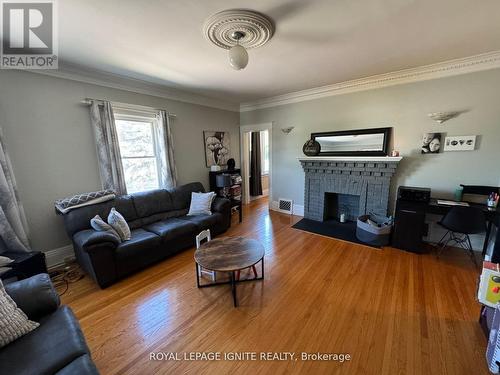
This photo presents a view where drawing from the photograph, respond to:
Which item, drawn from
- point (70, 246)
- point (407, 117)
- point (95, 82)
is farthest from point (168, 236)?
point (407, 117)

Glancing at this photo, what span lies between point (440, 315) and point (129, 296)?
2972mm

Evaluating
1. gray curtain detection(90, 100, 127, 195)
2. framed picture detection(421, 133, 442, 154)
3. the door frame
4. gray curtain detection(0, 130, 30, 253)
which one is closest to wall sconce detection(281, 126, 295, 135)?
the door frame

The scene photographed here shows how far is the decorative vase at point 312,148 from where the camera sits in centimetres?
399

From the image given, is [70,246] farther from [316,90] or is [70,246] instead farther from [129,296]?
[316,90]

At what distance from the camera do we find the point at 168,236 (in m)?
2.79

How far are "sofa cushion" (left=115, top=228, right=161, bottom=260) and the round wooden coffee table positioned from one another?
0.78 m

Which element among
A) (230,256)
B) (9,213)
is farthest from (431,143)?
(9,213)

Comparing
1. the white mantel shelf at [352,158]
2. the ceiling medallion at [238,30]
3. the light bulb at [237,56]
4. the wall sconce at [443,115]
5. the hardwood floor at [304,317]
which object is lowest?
the hardwood floor at [304,317]

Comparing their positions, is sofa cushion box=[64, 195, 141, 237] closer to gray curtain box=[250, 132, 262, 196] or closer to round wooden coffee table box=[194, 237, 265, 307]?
round wooden coffee table box=[194, 237, 265, 307]

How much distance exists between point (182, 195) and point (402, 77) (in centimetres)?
404

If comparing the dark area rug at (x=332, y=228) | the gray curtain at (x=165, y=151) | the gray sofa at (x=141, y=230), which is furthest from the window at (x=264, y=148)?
the gray curtain at (x=165, y=151)

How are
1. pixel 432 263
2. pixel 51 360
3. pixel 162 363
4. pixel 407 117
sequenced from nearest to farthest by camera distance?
pixel 51 360 → pixel 162 363 → pixel 432 263 → pixel 407 117

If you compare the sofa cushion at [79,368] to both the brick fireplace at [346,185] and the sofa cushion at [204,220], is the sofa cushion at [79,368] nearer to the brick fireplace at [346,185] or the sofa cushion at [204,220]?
the sofa cushion at [204,220]

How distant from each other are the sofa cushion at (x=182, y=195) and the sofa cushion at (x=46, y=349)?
2388 millimetres
